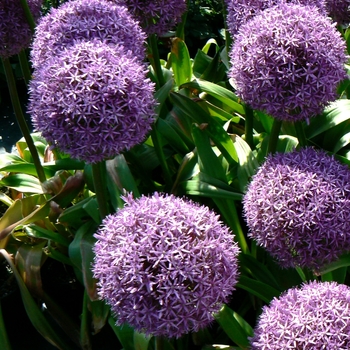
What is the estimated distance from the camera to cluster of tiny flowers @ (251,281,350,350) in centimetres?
153

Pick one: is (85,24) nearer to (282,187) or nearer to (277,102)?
(277,102)

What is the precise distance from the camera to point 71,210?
108 inches

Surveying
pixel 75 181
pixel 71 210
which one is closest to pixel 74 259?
pixel 71 210

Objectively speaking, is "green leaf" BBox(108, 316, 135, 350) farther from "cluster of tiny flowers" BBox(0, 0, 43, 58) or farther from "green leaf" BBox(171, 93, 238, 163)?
"cluster of tiny flowers" BBox(0, 0, 43, 58)

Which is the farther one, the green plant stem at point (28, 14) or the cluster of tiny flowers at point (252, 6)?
the green plant stem at point (28, 14)

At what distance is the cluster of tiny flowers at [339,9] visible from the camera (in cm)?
284

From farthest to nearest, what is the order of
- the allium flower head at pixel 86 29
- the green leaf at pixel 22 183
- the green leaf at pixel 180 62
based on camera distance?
1. the green leaf at pixel 180 62
2. the green leaf at pixel 22 183
3. the allium flower head at pixel 86 29

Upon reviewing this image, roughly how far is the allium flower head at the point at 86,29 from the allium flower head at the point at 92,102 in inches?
7.9

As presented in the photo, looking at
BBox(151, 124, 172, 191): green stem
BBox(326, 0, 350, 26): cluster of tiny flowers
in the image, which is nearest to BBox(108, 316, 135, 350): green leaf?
BBox(151, 124, 172, 191): green stem

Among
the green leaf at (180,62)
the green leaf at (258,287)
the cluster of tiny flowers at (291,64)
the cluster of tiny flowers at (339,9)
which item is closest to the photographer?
the cluster of tiny flowers at (291,64)

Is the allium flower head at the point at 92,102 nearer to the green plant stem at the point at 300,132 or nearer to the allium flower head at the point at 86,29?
the allium flower head at the point at 86,29

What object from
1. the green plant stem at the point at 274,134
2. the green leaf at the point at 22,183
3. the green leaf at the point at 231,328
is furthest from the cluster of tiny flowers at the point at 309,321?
the green leaf at the point at 22,183

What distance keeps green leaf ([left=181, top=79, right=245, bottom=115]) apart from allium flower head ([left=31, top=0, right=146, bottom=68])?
34.7 inches

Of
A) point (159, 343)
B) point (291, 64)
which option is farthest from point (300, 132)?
point (159, 343)
